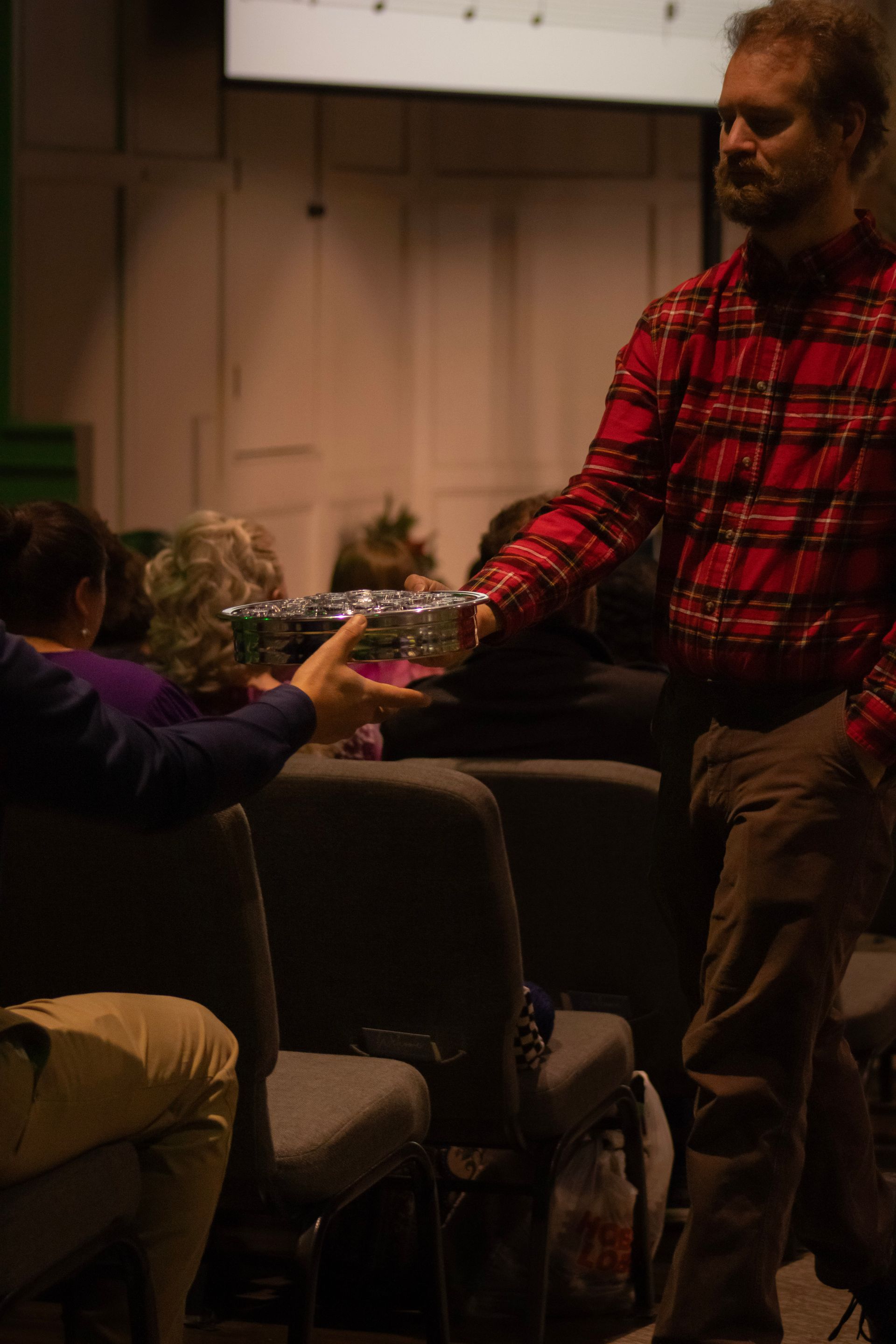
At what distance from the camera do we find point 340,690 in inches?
64.4

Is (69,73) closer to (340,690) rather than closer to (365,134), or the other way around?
(365,134)

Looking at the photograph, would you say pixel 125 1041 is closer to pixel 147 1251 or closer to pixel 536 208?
pixel 147 1251

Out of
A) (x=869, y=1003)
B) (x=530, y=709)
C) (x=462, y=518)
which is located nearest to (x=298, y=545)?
(x=462, y=518)

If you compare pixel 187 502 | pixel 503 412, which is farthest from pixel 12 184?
pixel 503 412

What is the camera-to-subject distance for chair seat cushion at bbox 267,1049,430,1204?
1794mm

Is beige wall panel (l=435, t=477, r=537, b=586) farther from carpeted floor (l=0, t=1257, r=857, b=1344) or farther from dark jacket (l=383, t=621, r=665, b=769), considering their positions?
carpeted floor (l=0, t=1257, r=857, b=1344)

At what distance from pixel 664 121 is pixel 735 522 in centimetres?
612

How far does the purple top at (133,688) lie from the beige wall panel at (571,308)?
5322 millimetres

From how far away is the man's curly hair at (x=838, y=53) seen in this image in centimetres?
188

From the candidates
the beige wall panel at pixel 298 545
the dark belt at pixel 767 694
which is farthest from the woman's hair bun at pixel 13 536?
the beige wall panel at pixel 298 545

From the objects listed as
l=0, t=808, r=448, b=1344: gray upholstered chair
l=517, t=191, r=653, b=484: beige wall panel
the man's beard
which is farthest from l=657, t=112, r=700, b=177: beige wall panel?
l=0, t=808, r=448, b=1344: gray upholstered chair

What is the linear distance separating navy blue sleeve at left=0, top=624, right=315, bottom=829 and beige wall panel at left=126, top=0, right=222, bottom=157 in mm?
4990

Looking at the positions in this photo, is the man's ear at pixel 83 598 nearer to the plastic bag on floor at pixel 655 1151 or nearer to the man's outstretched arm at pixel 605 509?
the man's outstretched arm at pixel 605 509

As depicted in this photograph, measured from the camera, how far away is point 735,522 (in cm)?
192
